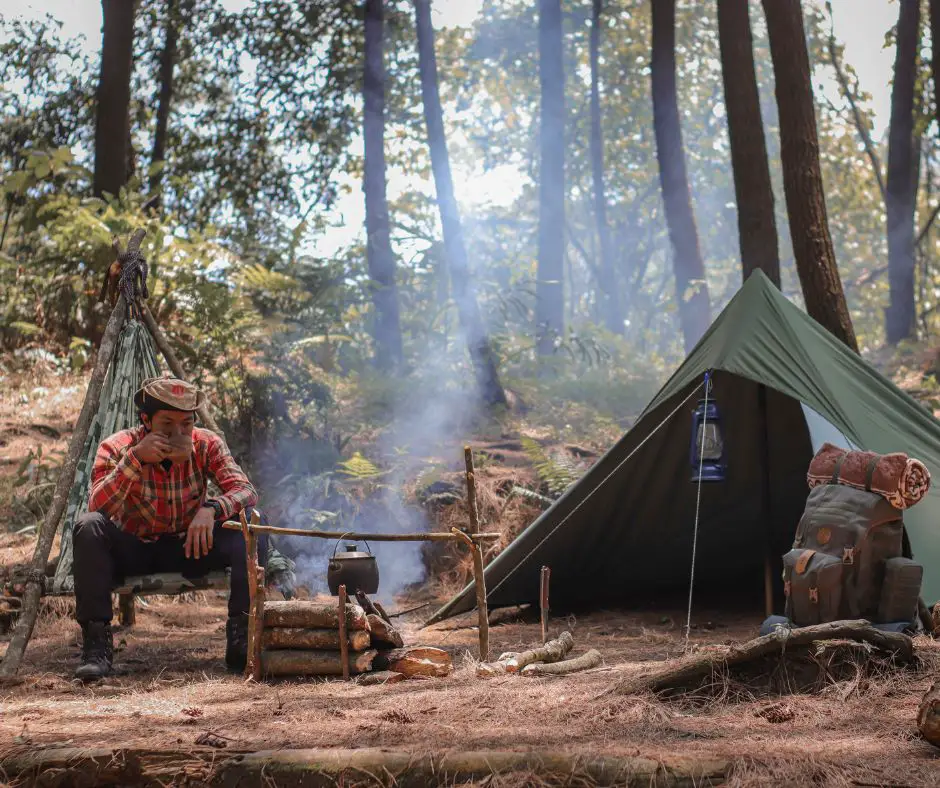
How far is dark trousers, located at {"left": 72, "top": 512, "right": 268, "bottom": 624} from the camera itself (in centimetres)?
435

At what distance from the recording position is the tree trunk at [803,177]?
689 centimetres

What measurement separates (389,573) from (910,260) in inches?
384

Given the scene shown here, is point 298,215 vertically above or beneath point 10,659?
above

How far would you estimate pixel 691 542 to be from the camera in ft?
21.6

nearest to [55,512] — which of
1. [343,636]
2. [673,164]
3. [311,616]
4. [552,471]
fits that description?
[311,616]

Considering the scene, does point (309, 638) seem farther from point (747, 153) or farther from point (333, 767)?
point (747, 153)

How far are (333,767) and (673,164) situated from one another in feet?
34.7

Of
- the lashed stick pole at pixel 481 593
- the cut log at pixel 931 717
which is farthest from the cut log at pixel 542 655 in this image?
the cut log at pixel 931 717

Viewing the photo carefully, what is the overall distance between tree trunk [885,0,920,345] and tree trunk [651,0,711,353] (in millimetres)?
3203

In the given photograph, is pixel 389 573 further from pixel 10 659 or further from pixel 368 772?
pixel 368 772

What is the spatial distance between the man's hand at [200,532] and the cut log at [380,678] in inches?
35.2

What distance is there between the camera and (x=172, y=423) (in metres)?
4.55

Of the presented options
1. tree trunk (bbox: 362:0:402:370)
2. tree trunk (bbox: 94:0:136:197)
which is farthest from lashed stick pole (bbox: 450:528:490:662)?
tree trunk (bbox: 362:0:402:370)

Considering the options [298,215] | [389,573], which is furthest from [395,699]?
[298,215]
